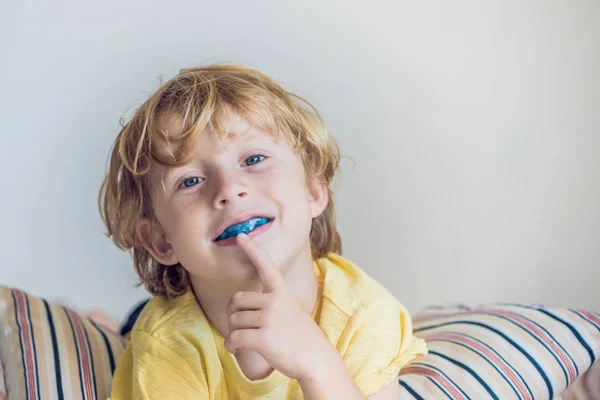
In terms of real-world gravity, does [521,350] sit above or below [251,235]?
below

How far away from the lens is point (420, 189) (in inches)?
67.5

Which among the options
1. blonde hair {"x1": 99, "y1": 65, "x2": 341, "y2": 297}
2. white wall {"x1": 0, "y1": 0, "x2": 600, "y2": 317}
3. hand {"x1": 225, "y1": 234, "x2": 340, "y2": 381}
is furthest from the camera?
white wall {"x1": 0, "y1": 0, "x2": 600, "y2": 317}

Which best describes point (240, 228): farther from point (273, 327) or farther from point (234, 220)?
point (273, 327)

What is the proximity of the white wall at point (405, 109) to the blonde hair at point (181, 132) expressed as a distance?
1.80 feet

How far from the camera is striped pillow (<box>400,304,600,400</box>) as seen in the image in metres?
1.12

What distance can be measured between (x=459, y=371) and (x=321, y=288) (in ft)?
0.83

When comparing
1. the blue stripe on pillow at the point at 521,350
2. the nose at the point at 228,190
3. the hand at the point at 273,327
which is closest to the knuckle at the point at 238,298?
the hand at the point at 273,327

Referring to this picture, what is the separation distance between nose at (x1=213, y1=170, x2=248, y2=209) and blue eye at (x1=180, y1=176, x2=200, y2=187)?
0.14ft

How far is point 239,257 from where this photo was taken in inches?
36.2

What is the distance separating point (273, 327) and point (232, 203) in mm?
164

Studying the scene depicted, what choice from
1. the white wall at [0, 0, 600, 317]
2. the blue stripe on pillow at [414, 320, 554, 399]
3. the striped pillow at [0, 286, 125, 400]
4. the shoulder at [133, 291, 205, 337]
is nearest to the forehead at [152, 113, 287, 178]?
the shoulder at [133, 291, 205, 337]

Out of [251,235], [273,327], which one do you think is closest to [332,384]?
[273,327]

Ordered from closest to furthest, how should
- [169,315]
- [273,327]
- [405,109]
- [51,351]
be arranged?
[273,327] → [169,315] → [51,351] → [405,109]

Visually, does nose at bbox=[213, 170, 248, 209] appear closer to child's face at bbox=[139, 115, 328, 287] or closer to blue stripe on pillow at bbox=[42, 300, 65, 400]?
child's face at bbox=[139, 115, 328, 287]
